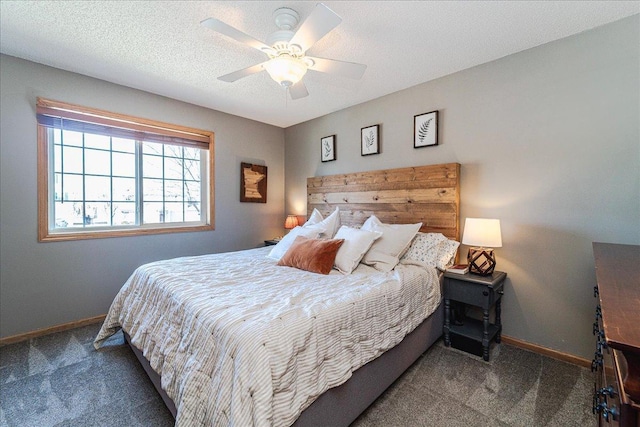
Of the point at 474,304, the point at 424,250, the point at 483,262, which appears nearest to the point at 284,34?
the point at 424,250

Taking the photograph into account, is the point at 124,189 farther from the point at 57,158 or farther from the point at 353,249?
the point at 353,249

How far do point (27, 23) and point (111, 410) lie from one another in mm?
2709

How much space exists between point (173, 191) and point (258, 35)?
2279 millimetres

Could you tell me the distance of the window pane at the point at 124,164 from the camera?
3029 millimetres

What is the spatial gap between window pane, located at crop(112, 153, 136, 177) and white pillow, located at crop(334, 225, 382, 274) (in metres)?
2.60

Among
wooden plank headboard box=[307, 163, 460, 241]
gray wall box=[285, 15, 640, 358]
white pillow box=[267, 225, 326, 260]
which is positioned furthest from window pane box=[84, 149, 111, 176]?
gray wall box=[285, 15, 640, 358]

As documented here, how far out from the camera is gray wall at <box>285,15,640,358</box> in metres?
1.91

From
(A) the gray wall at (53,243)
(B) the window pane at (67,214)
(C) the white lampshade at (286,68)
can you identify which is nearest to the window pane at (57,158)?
(A) the gray wall at (53,243)

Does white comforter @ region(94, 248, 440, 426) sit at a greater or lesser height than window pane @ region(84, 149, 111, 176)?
lesser

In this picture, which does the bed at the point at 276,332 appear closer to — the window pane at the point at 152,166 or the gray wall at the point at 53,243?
the gray wall at the point at 53,243

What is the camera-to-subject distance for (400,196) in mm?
2967

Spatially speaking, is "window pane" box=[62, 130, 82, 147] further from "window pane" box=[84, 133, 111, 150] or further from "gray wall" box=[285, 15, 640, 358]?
"gray wall" box=[285, 15, 640, 358]

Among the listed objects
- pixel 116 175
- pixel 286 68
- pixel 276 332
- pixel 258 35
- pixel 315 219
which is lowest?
pixel 276 332

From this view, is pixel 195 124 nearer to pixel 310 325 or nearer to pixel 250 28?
pixel 250 28
